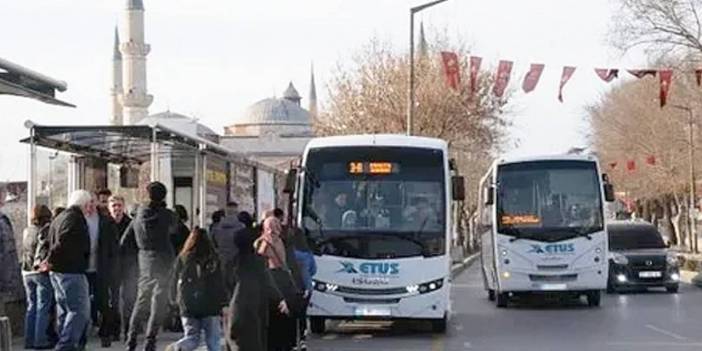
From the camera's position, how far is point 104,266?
56.7 feet

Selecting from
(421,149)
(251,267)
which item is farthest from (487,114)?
(251,267)

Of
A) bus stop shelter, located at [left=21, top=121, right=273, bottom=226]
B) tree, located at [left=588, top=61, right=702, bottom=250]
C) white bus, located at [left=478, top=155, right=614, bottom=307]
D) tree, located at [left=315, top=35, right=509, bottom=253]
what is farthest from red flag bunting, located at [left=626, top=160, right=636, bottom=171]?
bus stop shelter, located at [left=21, top=121, right=273, bottom=226]

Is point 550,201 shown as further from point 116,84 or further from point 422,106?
point 116,84

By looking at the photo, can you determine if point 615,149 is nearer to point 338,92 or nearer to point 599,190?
point 338,92

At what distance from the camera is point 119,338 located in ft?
59.8

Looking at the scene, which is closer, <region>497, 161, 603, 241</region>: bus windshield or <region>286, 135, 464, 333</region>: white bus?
<region>286, 135, 464, 333</region>: white bus

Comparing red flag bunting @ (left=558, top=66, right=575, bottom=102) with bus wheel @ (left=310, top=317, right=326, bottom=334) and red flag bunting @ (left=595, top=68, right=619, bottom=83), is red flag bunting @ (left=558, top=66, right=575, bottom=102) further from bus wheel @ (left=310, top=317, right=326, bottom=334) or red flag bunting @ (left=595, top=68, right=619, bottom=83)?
bus wheel @ (left=310, top=317, right=326, bottom=334)

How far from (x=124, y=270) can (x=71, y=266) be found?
1913 mm

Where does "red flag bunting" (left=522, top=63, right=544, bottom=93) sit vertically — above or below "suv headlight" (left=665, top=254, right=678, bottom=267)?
above

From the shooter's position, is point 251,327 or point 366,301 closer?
point 251,327

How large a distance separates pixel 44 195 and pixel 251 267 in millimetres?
9252

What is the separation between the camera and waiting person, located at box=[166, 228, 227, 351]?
13844mm

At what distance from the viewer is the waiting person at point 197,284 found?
1384 centimetres

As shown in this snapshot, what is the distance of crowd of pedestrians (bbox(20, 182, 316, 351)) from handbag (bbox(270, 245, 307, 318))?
0.01 meters
